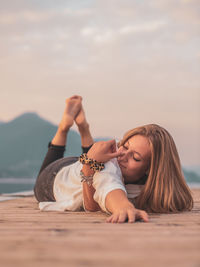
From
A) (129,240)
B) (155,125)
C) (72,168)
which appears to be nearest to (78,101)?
(72,168)

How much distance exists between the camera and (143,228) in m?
1.22

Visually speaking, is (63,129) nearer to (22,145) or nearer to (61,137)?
(61,137)

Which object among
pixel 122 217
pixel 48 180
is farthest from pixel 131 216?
pixel 48 180

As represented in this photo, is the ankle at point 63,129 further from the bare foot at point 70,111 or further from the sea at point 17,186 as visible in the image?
the sea at point 17,186

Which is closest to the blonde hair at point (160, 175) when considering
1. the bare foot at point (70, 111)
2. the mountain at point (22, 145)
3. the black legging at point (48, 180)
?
the black legging at point (48, 180)

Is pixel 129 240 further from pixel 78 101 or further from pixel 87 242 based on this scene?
pixel 78 101

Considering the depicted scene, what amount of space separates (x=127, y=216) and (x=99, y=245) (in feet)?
1.66

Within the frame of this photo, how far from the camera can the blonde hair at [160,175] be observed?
185 cm

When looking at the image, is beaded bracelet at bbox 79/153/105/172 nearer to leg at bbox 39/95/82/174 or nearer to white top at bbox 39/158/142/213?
white top at bbox 39/158/142/213

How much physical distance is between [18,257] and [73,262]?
15cm

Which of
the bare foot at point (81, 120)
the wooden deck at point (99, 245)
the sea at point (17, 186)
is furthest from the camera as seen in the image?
the sea at point (17, 186)

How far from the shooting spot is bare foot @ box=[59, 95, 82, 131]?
2.96m

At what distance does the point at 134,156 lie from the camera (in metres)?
1.85

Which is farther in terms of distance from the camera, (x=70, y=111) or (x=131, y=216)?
(x=70, y=111)
